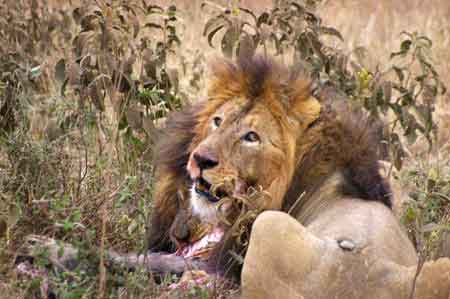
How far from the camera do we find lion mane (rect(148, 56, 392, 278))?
4.40 m

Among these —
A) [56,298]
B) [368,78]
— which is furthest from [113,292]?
[368,78]

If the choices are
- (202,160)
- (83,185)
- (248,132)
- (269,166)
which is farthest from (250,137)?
(83,185)

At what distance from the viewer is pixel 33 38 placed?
6.19 metres

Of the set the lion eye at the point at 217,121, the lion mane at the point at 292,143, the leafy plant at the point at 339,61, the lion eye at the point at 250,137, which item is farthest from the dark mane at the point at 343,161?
the leafy plant at the point at 339,61

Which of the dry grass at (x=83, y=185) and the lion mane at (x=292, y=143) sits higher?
the lion mane at (x=292, y=143)

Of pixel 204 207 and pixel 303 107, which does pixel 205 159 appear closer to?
pixel 204 207

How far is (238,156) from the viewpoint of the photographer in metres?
4.30

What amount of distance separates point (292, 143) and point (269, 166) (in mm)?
159

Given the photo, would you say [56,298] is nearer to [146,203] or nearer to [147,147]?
[146,203]

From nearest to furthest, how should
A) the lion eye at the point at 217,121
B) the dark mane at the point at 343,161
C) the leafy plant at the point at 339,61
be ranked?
the dark mane at the point at 343,161
the lion eye at the point at 217,121
the leafy plant at the point at 339,61

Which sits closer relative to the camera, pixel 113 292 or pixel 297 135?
pixel 113 292

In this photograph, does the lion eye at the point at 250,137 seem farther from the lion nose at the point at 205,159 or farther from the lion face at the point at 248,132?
the lion nose at the point at 205,159

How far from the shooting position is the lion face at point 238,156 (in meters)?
4.24

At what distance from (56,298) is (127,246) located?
2.75 feet
